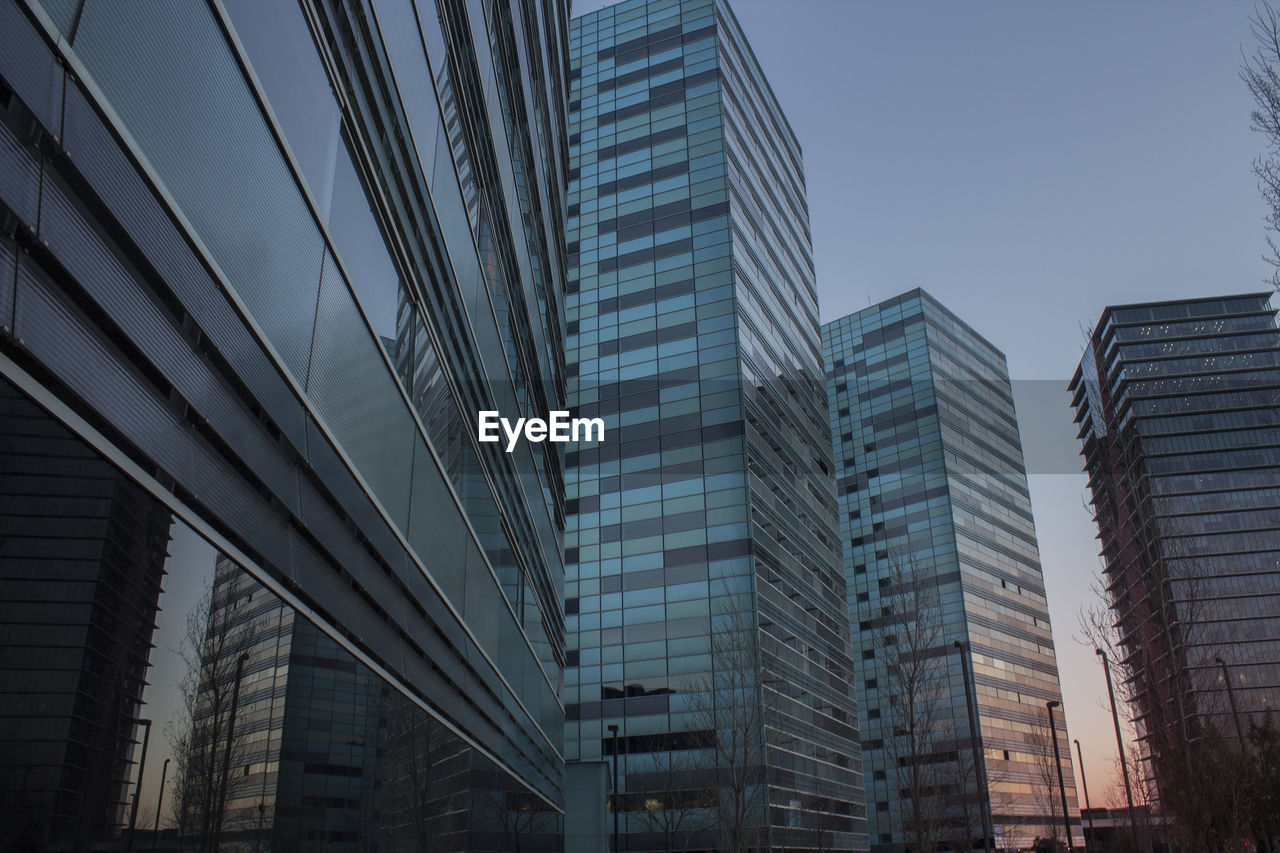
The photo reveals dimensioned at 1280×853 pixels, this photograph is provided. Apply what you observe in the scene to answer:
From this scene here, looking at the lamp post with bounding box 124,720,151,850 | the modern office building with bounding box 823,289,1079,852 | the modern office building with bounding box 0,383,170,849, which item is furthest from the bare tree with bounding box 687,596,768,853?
the modern office building with bounding box 823,289,1079,852

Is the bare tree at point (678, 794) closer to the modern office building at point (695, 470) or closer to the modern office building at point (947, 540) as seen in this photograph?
the modern office building at point (695, 470)

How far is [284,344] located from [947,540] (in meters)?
110

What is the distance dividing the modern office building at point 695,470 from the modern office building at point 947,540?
34.3 m

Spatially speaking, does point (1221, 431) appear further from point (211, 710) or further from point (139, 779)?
point (139, 779)

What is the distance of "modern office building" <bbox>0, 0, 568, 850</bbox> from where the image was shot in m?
3.60

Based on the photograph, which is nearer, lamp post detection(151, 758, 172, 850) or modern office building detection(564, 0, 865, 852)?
lamp post detection(151, 758, 172, 850)

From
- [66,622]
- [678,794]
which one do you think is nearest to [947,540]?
[678,794]

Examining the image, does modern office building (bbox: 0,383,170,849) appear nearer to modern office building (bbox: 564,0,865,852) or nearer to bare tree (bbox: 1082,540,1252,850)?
bare tree (bbox: 1082,540,1252,850)

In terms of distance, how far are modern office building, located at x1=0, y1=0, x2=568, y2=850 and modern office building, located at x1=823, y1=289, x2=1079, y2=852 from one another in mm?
93792

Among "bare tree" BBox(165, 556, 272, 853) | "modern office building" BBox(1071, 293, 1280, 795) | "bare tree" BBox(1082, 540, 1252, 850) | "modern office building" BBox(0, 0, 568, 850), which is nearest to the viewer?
"modern office building" BBox(0, 0, 568, 850)

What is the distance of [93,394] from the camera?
3.74 m

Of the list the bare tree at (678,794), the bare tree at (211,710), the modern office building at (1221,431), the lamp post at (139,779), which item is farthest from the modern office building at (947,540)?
the lamp post at (139,779)

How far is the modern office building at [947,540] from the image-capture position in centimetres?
10362

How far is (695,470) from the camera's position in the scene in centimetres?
5997
